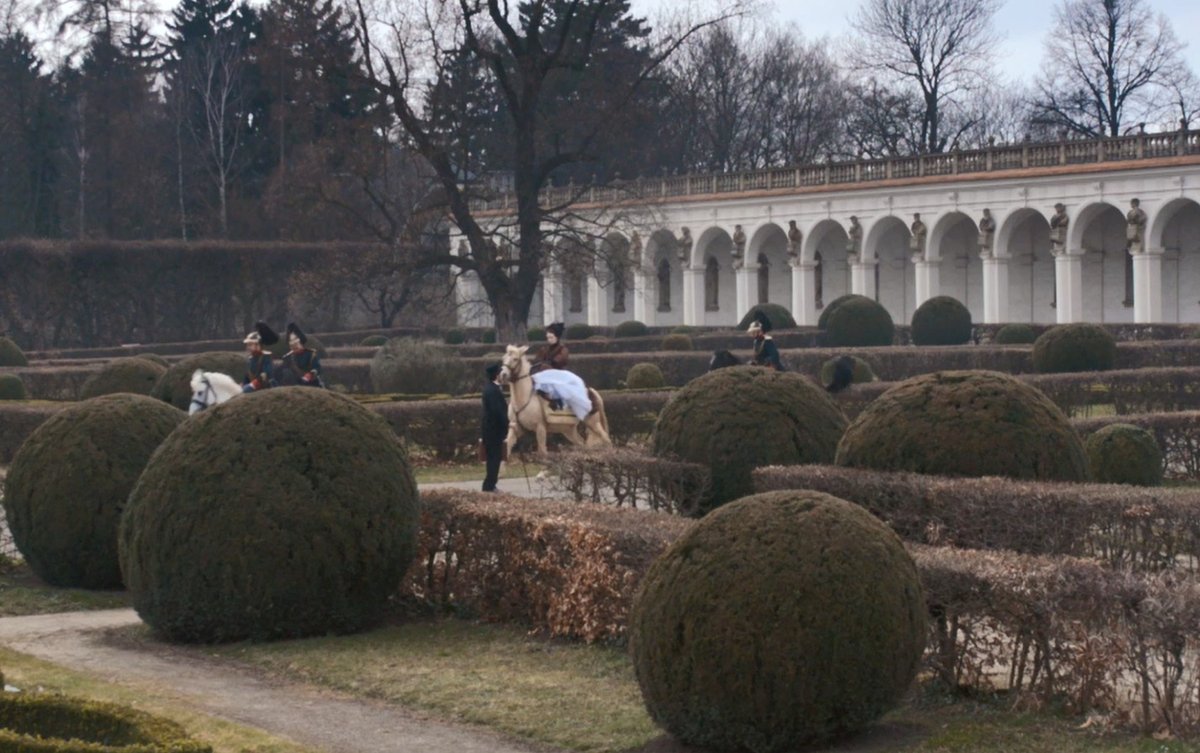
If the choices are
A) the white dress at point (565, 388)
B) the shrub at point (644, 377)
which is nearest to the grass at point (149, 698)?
the white dress at point (565, 388)

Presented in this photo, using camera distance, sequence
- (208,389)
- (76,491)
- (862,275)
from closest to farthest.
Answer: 1. (76,491)
2. (208,389)
3. (862,275)

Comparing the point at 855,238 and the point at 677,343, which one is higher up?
the point at 855,238

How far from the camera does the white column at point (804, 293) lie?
202 feet

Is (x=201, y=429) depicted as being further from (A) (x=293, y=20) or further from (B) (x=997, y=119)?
(B) (x=997, y=119)

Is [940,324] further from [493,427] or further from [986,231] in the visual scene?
[493,427]

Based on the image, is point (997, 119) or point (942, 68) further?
point (997, 119)

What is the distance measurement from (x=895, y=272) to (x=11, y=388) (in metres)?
37.1

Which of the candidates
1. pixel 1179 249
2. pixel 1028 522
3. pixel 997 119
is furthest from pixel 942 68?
pixel 1028 522

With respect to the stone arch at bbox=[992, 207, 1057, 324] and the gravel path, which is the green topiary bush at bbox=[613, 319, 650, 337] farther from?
the gravel path

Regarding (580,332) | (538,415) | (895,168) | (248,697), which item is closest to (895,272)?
(895,168)

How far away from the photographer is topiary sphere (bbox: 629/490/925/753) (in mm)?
7590

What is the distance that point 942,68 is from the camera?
262 ft

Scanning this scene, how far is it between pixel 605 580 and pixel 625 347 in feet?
107

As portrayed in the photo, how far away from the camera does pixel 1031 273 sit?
56.2 m
